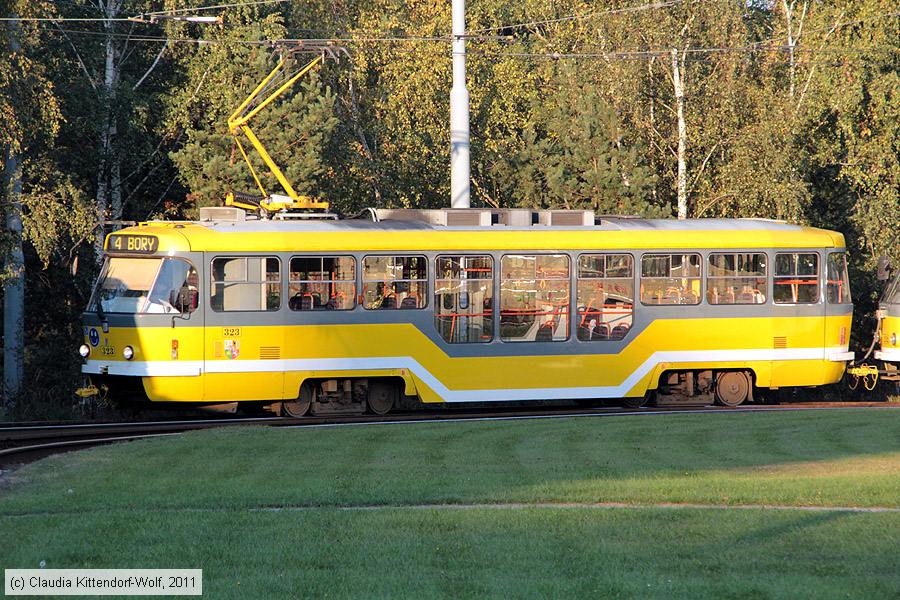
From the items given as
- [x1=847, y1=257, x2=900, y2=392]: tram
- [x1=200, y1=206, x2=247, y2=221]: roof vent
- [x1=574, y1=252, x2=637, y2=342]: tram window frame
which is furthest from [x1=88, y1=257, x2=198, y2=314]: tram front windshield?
[x1=847, y1=257, x2=900, y2=392]: tram

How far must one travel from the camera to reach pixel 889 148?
3231 centimetres

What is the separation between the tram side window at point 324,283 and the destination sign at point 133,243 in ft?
7.41

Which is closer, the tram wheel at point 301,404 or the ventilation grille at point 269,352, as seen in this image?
the ventilation grille at point 269,352

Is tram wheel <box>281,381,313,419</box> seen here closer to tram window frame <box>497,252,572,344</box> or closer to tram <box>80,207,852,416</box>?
tram <box>80,207,852,416</box>

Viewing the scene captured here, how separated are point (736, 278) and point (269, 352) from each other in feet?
27.2

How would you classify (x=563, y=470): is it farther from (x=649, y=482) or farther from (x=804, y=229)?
(x=804, y=229)

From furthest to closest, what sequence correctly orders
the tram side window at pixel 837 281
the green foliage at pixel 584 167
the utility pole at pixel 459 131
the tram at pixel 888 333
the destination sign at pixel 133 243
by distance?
1. the green foliage at pixel 584 167
2. the tram at pixel 888 333
3. the utility pole at pixel 459 131
4. the tram side window at pixel 837 281
5. the destination sign at pixel 133 243

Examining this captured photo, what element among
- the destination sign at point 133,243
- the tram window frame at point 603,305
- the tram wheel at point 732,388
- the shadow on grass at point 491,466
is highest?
the destination sign at point 133,243

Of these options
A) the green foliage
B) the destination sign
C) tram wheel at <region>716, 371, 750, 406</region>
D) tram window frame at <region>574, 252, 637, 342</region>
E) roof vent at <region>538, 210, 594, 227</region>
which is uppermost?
the green foliage

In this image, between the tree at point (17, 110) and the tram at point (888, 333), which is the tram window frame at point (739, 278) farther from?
the tree at point (17, 110)

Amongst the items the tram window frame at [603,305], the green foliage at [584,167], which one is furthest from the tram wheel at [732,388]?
the green foliage at [584,167]

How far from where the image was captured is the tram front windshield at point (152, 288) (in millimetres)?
19719

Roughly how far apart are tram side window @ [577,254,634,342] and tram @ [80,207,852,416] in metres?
0.02

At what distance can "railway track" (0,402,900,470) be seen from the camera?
16484 mm
